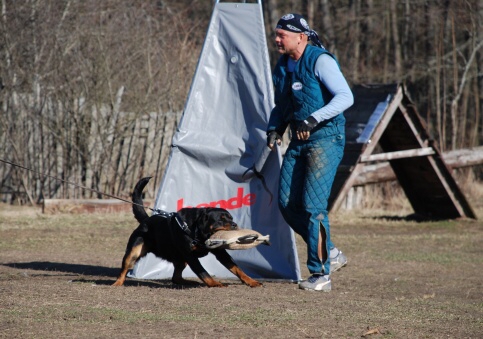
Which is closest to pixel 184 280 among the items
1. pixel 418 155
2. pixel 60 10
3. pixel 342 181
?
pixel 342 181

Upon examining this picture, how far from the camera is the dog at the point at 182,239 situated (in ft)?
19.1

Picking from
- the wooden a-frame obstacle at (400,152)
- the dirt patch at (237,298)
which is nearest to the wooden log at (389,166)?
the wooden a-frame obstacle at (400,152)

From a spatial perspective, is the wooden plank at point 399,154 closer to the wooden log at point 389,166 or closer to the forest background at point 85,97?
the wooden log at point 389,166

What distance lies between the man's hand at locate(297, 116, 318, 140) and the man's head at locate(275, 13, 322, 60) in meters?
0.58

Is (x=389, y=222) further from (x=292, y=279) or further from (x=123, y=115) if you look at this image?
(x=292, y=279)

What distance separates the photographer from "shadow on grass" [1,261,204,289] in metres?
6.38

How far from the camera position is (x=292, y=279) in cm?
647

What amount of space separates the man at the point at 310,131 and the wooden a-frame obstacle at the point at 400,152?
437cm

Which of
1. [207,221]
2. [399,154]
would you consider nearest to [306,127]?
[207,221]

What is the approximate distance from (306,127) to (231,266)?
1.26 m

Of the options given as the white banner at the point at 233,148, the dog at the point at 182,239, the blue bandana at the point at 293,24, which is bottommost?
the dog at the point at 182,239

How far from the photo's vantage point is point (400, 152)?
10.7m

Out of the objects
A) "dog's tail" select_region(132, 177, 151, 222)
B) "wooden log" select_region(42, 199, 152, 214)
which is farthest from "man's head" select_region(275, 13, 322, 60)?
"wooden log" select_region(42, 199, 152, 214)

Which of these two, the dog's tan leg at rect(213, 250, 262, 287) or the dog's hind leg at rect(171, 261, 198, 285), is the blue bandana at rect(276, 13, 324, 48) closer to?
the dog's tan leg at rect(213, 250, 262, 287)
